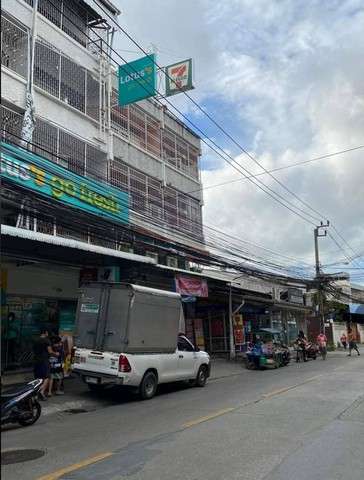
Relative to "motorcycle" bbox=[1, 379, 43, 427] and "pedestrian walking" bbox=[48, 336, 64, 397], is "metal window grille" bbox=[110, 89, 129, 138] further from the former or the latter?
"motorcycle" bbox=[1, 379, 43, 427]

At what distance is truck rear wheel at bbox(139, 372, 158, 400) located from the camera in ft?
47.9

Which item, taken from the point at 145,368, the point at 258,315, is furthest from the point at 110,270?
the point at 258,315

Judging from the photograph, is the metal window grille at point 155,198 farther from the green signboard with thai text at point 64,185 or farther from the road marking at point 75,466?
the road marking at point 75,466

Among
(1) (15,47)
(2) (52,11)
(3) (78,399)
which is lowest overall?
(3) (78,399)

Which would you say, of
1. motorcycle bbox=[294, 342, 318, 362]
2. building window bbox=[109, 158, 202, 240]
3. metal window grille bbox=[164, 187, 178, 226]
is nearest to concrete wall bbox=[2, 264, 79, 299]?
building window bbox=[109, 158, 202, 240]

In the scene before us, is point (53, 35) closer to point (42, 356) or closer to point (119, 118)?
point (119, 118)

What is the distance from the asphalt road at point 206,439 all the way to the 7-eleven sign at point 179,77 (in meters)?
12.3

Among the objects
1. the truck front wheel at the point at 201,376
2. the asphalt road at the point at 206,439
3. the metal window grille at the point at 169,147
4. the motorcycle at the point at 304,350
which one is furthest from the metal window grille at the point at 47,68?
the motorcycle at the point at 304,350

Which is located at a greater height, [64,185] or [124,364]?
[64,185]

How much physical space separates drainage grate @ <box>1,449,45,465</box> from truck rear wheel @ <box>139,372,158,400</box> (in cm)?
662

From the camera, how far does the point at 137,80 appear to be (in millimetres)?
20969

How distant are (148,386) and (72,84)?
12442 mm

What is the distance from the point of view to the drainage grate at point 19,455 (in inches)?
292

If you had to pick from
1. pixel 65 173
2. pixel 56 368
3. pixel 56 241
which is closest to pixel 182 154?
pixel 65 173
